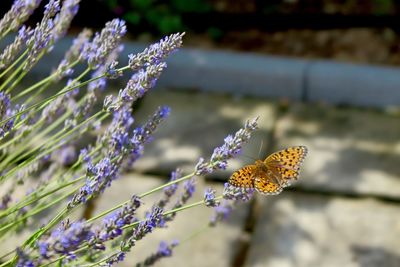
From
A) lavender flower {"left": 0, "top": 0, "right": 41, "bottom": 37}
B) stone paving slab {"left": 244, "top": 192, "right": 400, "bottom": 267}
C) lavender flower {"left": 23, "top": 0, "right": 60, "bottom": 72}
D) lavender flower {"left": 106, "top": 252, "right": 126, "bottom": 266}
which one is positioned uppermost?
lavender flower {"left": 0, "top": 0, "right": 41, "bottom": 37}

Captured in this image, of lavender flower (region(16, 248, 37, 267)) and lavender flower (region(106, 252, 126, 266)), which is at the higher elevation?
lavender flower (region(16, 248, 37, 267))

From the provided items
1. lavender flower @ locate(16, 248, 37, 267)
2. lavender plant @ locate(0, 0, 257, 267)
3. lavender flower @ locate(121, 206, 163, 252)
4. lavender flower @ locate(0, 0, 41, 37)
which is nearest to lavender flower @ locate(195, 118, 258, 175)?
lavender plant @ locate(0, 0, 257, 267)

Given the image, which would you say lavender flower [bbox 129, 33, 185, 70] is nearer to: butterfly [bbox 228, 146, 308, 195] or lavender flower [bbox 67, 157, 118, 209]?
lavender flower [bbox 67, 157, 118, 209]

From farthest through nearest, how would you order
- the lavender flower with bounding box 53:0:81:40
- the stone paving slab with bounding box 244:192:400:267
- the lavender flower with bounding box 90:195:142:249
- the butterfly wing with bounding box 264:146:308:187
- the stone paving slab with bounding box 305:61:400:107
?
the stone paving slab with bounding box 305:61:400:107 → the stone paving slab with bounding box 244:192:400:267 → the lavender flower with bounding box 53:0:81:40 → the butterfly wing with bounding box 264:146:308:187 → the lavender flower with bounding box 90:195:142:249

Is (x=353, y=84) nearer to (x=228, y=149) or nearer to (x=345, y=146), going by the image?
(x=345, y=146)

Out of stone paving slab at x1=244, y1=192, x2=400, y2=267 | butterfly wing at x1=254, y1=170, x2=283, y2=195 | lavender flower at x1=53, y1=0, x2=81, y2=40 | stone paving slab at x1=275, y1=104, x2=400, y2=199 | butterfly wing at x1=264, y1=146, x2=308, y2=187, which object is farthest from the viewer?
stone paving slab at x1=275, y1=104, x2=400, y2=199

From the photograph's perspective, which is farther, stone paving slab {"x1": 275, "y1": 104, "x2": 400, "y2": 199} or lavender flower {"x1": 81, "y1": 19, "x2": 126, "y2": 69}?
stone paving slab {"x1": 275, "y1": 104, "x2": 400, "y2": 199}
